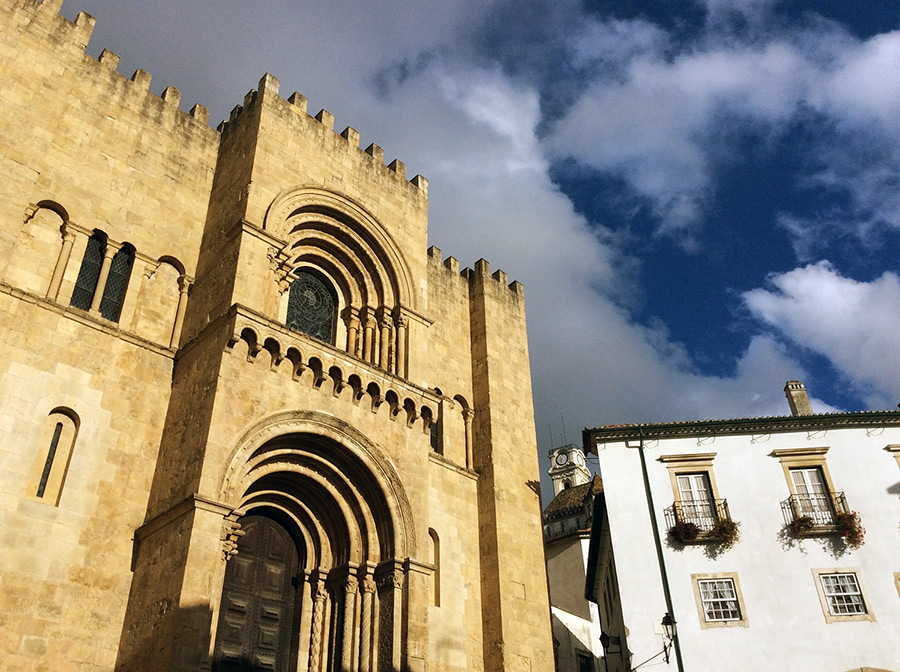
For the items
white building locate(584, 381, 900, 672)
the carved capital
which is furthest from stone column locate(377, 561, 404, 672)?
white building locate(584, 381, 900, 672)

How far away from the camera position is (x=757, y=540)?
21312 mm

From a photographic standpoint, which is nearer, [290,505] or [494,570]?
[290,505]

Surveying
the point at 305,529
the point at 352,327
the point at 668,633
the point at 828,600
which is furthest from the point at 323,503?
the point at 828,600

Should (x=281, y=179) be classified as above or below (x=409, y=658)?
above

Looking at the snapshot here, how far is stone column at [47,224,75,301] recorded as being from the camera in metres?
15.2

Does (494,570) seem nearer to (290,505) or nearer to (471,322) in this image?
(290,505)

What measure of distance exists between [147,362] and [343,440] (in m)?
4.33

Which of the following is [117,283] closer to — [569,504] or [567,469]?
[569,504]

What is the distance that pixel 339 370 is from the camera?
16.5 meters

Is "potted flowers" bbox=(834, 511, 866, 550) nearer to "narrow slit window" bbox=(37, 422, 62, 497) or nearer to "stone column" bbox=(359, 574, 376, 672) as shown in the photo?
"stone column" bbox=(359, 574, 376, 672)

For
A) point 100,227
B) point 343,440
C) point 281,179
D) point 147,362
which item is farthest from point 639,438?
point 100,227

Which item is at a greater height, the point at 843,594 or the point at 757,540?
the point at 757,540

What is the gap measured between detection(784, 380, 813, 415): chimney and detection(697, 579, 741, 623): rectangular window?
8388 mm

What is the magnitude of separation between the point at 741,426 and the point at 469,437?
8.31m
